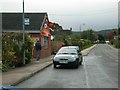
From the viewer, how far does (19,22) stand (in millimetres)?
33094

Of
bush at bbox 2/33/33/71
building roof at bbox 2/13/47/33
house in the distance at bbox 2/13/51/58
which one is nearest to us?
bush at bbox 2/33/33/71

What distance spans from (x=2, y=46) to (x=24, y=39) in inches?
194

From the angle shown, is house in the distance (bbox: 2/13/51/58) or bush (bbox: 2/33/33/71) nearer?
bush (bbox: 2/33/33/71)

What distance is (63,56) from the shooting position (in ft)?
69.7

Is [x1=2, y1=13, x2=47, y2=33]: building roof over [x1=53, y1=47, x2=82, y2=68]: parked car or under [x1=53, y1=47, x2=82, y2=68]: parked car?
over

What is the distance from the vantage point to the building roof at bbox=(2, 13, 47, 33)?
31.9m

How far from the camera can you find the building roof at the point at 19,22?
3188 centimetres

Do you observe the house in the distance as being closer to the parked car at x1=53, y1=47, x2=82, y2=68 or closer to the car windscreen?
the car windscreen

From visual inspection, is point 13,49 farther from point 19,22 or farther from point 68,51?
point 19,22

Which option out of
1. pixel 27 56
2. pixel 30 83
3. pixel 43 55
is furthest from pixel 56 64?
pixel 43 55

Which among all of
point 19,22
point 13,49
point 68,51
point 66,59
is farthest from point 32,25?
point 13,49

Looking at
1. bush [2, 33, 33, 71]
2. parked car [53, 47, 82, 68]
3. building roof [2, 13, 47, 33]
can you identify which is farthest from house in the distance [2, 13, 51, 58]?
parked car [53, 47, 82, 68]

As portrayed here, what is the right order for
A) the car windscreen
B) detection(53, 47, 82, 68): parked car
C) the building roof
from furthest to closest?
1. the building roof
2. the car windscreen
3. detection(53, 47, 82, 68): parked car

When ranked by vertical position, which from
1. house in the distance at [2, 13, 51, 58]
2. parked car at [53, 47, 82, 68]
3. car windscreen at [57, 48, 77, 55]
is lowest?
parked car at [53, 47, 82, 68]
